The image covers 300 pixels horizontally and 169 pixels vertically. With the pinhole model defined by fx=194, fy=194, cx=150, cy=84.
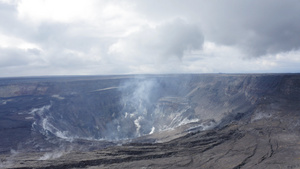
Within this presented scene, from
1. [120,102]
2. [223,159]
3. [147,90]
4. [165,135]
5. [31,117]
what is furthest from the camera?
[147,90]

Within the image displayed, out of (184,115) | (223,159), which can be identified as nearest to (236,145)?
(223,159)

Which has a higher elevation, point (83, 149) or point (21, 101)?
point (21, 101)

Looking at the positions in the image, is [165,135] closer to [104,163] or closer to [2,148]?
[104,163]

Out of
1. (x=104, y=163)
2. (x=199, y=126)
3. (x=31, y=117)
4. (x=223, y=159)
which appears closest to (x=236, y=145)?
(x=223, y=159)

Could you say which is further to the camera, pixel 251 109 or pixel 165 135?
pixel 251 109

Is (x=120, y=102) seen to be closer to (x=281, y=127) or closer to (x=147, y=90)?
(x=147, y=90)

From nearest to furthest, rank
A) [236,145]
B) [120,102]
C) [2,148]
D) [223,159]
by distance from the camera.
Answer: [223,159]
[236,145]
[2,148]
[120,102]
